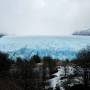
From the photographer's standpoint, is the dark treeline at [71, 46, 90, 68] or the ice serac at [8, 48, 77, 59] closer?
the dark treeline at [71, 46, 90, 68]

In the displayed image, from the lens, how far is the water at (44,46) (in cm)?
1848

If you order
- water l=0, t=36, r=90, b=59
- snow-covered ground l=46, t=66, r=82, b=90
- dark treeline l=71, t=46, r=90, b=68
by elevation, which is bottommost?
snow-covered ground l=46, t=66, r=82, b=90

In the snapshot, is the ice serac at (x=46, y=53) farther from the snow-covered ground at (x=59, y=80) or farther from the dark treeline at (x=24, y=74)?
the snow-covered ground at (x=59, y=80)

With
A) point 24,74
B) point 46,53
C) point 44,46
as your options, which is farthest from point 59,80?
point 44,46

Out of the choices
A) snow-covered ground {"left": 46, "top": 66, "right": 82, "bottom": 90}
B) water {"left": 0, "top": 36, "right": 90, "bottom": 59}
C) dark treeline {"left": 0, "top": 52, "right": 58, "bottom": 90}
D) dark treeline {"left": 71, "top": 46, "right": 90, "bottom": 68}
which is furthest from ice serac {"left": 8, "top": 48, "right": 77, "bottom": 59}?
snow-covered ground {"left": 46, "top": 66, "right": 82, "bottom": 90}

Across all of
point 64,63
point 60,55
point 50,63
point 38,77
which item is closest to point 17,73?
point 38,77

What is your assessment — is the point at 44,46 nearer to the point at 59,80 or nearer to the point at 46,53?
the point at 46,53

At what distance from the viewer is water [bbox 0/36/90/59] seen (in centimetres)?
1848

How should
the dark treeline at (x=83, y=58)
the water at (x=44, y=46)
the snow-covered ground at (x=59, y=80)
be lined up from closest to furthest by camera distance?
the snow-covered ground at (x=59, y=80), the dark treeline at (x=83, y=58), the water at (x=44, y=46)

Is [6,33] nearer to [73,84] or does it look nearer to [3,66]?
[3,66]

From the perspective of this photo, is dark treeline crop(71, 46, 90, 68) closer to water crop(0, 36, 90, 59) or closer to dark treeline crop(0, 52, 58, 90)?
water crop(0, 36, 90, 59)

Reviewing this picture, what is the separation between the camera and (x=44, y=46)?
1939 cm

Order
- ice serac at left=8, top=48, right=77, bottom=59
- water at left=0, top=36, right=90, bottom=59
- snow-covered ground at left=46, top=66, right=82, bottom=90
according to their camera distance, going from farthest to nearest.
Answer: water at left=0, top=36, right=90, bottom=59 < ice serac at left=8, top=48, right=77, bottom=59 < snow-covered ground at left=46, top=66, right=82, bottom=90

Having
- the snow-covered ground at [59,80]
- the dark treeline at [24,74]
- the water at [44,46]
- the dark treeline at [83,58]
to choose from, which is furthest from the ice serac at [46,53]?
the snow-covered ground at [59,80]
